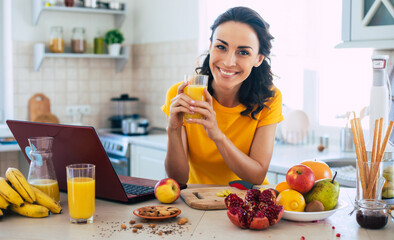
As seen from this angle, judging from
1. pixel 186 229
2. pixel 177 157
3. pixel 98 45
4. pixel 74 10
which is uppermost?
pixel 74 10

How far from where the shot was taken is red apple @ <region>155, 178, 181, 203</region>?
1.77 m

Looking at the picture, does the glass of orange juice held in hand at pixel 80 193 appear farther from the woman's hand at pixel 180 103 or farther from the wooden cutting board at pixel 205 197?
the woman's hand at pixel 180 103

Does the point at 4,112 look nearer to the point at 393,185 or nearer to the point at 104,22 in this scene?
the point at 104,22

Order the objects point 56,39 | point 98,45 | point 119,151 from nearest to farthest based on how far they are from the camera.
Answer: point 119,151
point 56,39
point 98,45

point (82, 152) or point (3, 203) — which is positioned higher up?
point (82, 152)

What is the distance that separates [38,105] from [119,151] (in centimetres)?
96

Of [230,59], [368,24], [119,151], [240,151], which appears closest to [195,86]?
[230,59]

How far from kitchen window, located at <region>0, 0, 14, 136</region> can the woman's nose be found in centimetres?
297

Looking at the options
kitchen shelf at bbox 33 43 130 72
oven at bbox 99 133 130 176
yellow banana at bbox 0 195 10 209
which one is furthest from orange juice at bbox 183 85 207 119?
kitchen shelf at bbox 33 43 130 72

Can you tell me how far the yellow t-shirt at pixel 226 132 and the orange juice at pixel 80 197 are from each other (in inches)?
34.4

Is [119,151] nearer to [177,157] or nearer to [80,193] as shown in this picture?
[177,157]

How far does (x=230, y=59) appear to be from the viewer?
6.92 feet

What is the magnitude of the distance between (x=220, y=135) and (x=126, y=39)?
3301 millimetres

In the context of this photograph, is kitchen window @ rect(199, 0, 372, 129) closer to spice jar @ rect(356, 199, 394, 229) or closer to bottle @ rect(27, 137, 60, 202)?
spice jar @ rect(356, 199, 394, 229)
